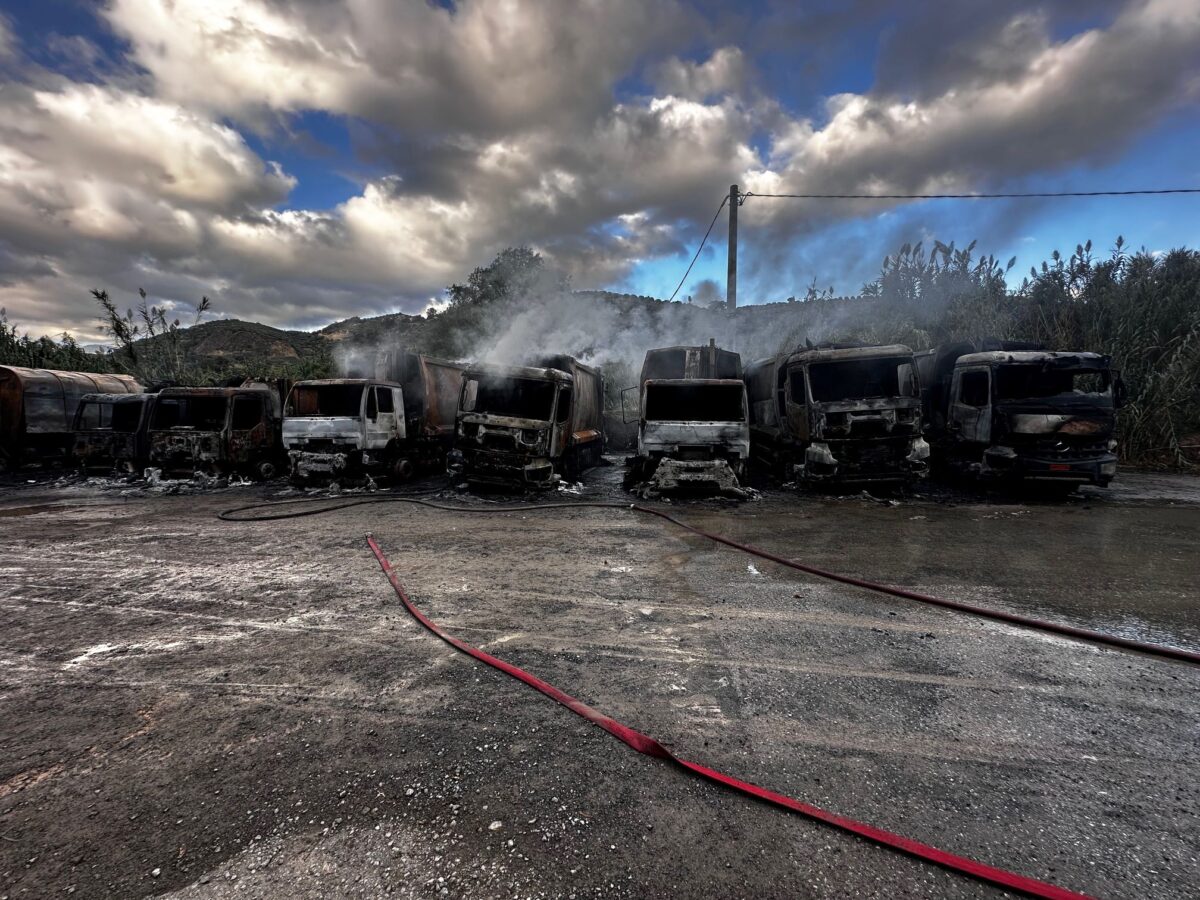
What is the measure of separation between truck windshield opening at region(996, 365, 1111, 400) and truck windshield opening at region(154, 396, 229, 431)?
52.9 ft

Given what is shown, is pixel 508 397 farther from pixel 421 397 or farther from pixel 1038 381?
pixel 1038 381

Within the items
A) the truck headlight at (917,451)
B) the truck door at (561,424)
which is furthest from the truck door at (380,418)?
the truck headlight at (917,451)

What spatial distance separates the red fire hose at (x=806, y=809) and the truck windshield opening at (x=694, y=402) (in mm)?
7033

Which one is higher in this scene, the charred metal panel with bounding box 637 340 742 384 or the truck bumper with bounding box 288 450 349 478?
the charred metal panel with bounding box 637 340 742 384

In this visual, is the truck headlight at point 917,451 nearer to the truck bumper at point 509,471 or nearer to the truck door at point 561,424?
the truck door at point 561,424

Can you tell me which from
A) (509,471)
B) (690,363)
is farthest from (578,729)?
(690,363)

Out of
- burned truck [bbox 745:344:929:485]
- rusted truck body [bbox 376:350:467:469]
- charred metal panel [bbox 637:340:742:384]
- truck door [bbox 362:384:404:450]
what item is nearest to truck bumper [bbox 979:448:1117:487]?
burned truck [bbox 745:344:929:485]

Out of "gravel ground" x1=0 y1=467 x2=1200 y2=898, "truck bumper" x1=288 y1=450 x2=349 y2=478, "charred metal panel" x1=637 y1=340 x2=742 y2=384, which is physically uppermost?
"charred metal panel" x1=637 y1=340 x2=742 y2=384

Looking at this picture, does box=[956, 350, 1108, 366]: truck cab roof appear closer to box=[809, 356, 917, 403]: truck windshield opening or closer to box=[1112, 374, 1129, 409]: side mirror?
box=[1112, 374, 1129, 409]: side mirror

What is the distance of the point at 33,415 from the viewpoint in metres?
14.3

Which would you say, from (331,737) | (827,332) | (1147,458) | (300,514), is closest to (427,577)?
(331,737)

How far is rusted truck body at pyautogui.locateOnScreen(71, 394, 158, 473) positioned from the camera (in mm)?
12203

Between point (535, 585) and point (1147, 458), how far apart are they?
56.4 feet

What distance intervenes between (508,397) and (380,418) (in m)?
2.72
